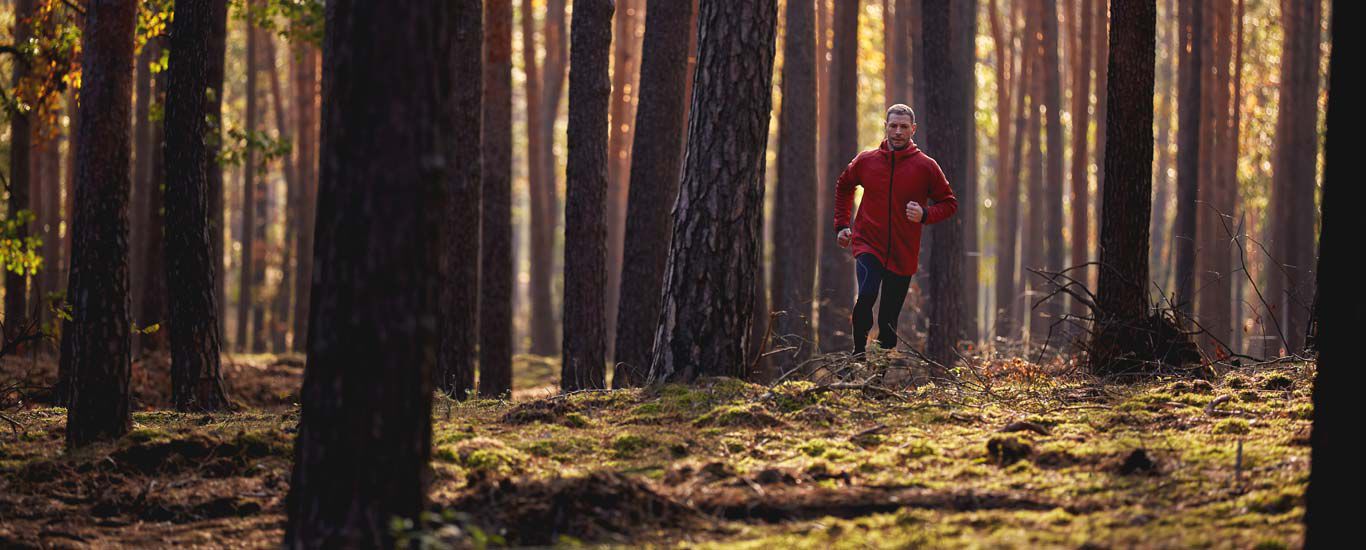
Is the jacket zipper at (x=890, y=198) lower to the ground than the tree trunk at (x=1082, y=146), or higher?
lower

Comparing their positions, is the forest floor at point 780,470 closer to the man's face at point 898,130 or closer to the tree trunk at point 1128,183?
the tree trunk at point 1128,183

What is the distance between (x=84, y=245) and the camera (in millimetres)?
6727

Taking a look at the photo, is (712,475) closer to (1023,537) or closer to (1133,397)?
(1023,537)

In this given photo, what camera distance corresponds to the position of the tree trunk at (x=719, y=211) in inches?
328

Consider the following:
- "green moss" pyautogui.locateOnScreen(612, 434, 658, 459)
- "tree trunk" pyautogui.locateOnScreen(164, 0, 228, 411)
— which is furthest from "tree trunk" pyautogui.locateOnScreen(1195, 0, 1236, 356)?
"green moss" pyautogui.locateOnScreen(612, 434, 658, 459)

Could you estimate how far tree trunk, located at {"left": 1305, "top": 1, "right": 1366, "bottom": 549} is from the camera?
12.9ft

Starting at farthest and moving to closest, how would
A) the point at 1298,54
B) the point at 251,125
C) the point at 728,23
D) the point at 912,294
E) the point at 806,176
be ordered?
1. the point at 251,125
2. the point at 1298,54
3. the point at 912,294
4. the point at 806,176
5. the point at 728,23

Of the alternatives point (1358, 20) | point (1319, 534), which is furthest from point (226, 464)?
point (1358, 20)

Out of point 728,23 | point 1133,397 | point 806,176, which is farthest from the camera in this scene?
point 806,176

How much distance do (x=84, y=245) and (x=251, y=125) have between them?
20.2 m

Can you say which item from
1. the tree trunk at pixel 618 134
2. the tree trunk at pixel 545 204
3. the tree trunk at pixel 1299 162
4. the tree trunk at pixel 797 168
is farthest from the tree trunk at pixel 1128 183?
the tree trunk at pixel 618 134

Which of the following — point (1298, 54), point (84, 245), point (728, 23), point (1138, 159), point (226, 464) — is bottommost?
point (226, 464)

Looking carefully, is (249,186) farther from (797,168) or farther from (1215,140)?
(1215,140)

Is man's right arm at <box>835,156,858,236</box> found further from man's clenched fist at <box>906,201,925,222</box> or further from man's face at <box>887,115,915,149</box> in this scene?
man's clenched fist at <box>906,201,925,222</box>
